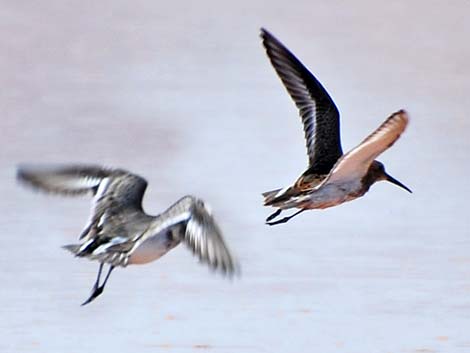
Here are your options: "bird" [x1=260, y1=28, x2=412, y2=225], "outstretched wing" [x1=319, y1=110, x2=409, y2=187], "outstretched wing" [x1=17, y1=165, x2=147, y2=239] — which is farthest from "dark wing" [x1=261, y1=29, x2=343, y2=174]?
→ "outstretched wing" [x1=17, y1=165, x2=147, y2=239]

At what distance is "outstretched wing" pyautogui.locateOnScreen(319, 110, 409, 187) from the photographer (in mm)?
6656

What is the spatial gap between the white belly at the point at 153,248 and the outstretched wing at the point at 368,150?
843 millimetres

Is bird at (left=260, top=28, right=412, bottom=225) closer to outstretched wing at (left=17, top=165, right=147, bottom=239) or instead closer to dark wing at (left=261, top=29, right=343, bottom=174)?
dark wing at (left=261, top=29, right=343, bottom=174)

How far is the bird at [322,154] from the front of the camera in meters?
7.07

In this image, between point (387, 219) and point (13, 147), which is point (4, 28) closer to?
point (13, 147)

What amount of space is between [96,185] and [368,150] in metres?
1.11

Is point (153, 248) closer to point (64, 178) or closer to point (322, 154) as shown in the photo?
point (64, 178)

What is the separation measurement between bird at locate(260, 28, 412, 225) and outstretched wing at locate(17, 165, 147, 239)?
61 cm

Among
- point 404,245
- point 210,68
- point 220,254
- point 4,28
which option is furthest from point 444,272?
point 4,28

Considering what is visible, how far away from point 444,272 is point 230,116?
111 inches

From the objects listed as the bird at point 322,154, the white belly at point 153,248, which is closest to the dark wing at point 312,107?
the bird at point 322,154

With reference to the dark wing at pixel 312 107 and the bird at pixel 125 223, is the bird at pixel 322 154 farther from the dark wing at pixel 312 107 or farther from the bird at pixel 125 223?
the bird at pixel 125 223

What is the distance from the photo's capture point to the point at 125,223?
701 centimetres

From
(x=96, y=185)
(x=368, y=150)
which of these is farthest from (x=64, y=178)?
(x=368, y=150)
